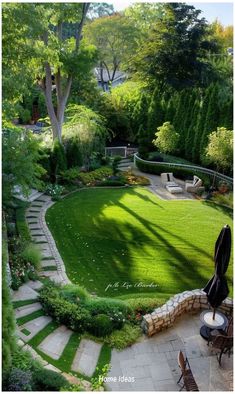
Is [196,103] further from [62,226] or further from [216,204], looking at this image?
[62,226]

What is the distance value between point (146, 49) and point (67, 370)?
2125cm

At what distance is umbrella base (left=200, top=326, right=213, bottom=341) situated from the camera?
7.52 meters

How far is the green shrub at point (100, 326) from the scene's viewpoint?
7414 mm

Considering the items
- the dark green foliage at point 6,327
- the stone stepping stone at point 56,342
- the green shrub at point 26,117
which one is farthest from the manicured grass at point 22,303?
the green shrub at point 26,117

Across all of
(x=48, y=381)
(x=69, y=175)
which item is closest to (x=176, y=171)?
(x=69, y=175)

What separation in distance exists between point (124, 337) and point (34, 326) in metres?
1.80

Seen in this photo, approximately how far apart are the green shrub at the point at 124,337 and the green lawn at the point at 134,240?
1348 mm

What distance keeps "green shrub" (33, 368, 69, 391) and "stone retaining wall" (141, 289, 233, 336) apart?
2.50 m

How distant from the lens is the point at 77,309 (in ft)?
25.3

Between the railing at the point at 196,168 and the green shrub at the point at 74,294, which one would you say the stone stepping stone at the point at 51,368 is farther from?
the railing at the point at 196,168

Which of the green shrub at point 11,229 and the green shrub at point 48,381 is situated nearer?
the green shrub at point 48,381

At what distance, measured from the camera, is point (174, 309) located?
7.95 metres

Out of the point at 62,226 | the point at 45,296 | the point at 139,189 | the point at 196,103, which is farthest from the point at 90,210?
the point at 196,103

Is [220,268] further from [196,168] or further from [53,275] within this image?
[196,168]
